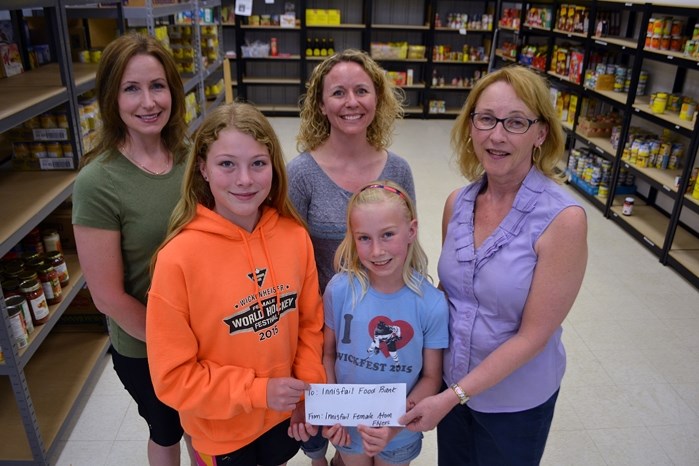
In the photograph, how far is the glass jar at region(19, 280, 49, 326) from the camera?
2268 mm

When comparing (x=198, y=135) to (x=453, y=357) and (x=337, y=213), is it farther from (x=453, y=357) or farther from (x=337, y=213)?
(x=453, y=357)

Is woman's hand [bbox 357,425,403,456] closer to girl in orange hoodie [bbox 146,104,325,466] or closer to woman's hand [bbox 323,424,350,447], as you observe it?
woman's hand [bbox 323,424,350,447]

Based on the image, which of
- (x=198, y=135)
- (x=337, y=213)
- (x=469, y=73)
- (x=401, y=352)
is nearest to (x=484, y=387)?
(x=401, y=352)

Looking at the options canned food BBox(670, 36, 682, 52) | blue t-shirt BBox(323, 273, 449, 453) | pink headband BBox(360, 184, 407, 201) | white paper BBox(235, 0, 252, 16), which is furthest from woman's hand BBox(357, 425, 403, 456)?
white paper BBox(235, 0, 252, 16)

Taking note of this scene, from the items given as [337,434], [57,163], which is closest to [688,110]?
[337,434]

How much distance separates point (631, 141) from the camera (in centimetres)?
497

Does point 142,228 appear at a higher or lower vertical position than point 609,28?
lower

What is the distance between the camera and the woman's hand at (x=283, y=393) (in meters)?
1.39

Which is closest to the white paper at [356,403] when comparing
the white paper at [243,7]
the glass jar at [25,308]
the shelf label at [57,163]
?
the glass jar at [25,308]

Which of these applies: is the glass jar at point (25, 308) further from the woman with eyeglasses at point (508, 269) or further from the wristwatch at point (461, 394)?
the wristwatch at point (461, 394)

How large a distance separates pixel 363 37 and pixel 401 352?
812cm

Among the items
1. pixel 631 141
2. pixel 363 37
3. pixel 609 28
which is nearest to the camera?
pixel 631 141

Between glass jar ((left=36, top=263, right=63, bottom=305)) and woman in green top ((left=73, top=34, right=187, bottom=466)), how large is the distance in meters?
0.93

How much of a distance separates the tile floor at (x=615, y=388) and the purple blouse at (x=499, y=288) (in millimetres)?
580
